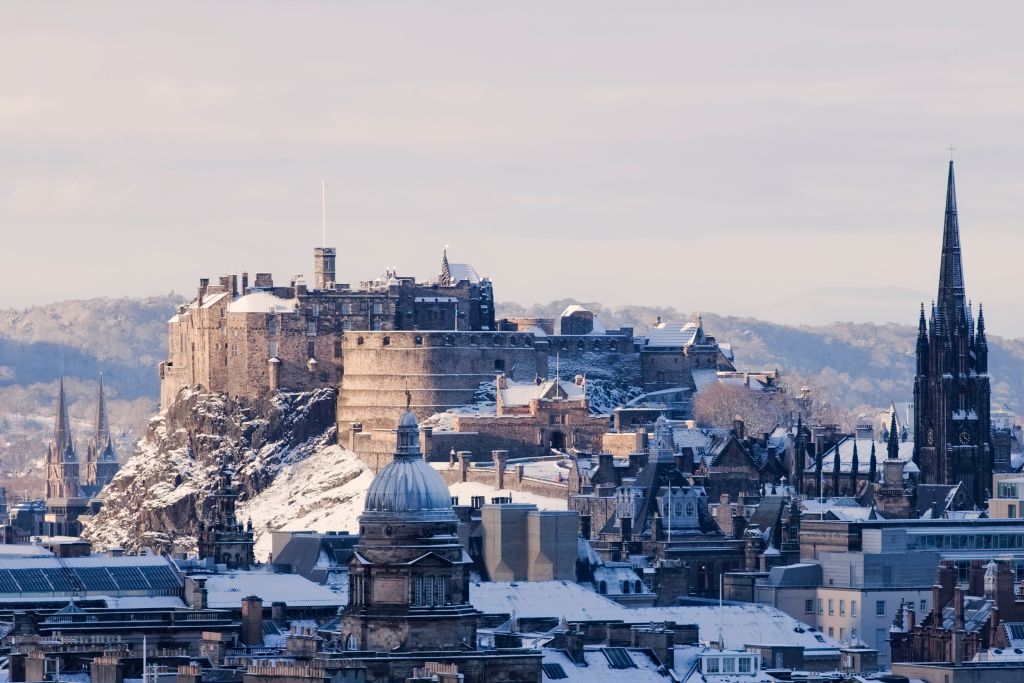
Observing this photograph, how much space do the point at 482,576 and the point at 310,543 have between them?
12.4 metres

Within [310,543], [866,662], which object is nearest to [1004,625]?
[866,662]

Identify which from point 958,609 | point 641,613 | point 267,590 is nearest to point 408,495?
point 267,590

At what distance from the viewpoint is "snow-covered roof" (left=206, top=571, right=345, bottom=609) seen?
142m

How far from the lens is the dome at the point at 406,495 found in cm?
11356

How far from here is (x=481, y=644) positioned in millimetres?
118562

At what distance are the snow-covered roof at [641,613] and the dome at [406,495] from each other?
2901 cm

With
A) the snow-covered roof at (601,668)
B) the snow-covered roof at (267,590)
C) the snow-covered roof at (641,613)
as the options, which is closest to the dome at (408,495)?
the snow-covered roof at (601,668)

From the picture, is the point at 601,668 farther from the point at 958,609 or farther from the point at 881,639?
the point at 881,639

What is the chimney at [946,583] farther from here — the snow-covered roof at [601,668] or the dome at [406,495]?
the dome at [406,495]

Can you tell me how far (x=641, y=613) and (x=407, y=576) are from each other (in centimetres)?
3560

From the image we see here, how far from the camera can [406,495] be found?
373 feet

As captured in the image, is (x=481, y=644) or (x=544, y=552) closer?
(x=481, y=644)

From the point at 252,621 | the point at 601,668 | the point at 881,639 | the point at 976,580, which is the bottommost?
the point at 881,639

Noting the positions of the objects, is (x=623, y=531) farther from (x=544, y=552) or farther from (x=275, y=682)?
(x=275, y=682)
